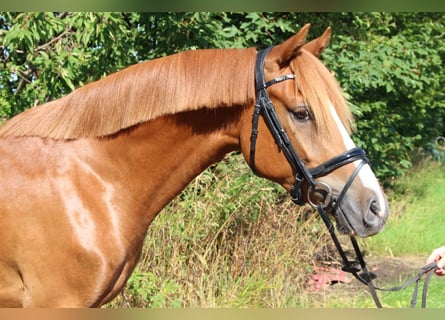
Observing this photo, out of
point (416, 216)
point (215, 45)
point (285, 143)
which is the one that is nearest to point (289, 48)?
point (285, 143)

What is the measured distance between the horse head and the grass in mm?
2075

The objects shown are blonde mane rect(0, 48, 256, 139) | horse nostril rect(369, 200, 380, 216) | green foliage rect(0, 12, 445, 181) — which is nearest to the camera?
horse nostril rect(369, 200, 380, 216)

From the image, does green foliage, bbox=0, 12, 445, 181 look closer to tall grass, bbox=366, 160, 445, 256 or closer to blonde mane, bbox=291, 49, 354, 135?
tall grass, bbox=366, 160, 445, 256

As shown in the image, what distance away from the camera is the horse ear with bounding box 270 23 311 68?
237 centimetres

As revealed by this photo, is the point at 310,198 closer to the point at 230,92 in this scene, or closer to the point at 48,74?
the point at 230,92

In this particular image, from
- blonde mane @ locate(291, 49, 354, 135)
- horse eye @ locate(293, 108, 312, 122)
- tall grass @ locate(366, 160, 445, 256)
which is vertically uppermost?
blonde mane @ locate(291, 49, 354, 135)

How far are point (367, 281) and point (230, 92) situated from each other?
1081 millimetres

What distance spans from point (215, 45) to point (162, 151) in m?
2.97

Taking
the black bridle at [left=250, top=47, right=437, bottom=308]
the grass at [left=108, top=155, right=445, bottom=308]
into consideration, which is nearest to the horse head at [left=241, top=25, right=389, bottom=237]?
the black bridle at [left=250, top=47, right=437, bottom=308]

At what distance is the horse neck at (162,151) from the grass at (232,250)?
1.74m

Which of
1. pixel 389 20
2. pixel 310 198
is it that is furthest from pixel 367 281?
pixel 389 20

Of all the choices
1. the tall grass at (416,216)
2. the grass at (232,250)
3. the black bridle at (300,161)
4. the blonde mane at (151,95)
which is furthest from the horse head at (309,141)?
the tall grass at (416,216)

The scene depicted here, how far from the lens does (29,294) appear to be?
2350 millimetres

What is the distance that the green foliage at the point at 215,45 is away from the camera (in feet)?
15.9
